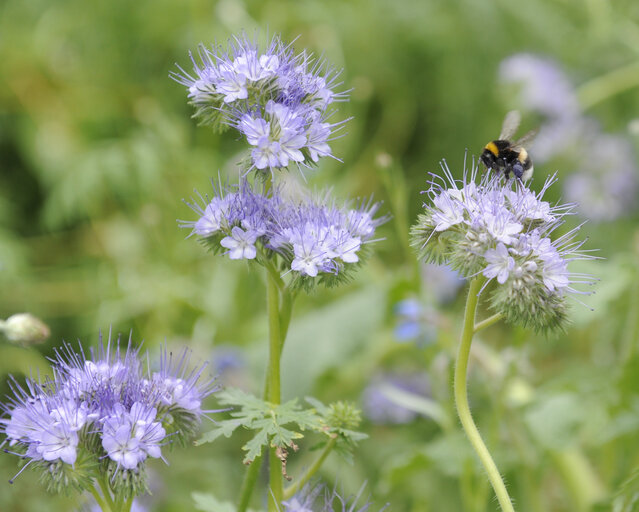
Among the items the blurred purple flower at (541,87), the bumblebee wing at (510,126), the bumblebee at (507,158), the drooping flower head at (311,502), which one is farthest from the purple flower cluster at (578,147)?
the drooping flower head at (311,502)

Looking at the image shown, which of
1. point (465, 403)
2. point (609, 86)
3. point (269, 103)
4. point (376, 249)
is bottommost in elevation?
point (465, 403)

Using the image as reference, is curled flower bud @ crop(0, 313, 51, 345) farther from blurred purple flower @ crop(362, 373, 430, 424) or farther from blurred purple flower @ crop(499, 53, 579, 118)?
blurred purple flower @ crop(499, 53, 579, 118)

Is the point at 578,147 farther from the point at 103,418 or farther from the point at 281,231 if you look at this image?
the point at 103,418

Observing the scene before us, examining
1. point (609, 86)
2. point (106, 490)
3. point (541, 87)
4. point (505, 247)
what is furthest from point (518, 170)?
point (541, 87)

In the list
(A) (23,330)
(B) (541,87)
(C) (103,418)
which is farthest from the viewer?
(B) (541,87)

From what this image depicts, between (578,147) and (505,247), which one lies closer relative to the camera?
(505,247)

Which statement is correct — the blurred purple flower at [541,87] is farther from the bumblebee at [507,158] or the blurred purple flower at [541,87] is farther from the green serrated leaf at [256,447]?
the green serrated leaf at [256,447]

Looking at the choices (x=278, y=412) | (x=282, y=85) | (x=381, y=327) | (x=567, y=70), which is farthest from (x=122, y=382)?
(x=567, y=70)

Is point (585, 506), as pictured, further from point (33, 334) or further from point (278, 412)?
point (33, 334)

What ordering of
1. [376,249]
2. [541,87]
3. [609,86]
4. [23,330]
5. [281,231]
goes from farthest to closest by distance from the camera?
[541,87] → [609,86] → [376,249] → [23,330] → [281,231]
